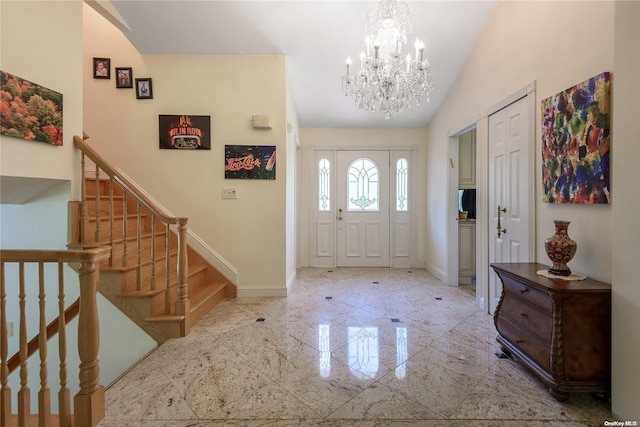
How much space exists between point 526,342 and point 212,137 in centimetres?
371

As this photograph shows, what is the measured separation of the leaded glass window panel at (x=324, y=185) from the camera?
538 centimetres

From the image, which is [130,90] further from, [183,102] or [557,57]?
[557,57]

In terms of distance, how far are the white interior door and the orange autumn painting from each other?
3880 mm

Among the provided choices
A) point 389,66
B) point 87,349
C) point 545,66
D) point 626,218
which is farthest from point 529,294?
point 87,349

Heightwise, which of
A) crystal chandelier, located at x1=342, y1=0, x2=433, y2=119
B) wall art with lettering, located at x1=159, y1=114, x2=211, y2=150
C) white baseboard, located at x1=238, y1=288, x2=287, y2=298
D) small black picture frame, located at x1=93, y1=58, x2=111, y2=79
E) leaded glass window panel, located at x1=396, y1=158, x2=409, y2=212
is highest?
small black picture frame, located at x1=93, y1=58, x2=111, y2=79

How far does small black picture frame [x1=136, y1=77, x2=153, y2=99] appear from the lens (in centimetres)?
363

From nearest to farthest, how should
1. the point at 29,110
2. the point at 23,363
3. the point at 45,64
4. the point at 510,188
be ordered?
the point at 23,363 < the point at 29,110 < the point at 45,64 < the point at 510,188

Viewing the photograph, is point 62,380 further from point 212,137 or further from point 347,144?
point 347,144

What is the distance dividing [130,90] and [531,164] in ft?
14.7

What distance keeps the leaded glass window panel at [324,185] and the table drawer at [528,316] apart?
11.4ft

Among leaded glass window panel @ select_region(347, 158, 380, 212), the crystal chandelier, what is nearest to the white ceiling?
the crystal chandelier

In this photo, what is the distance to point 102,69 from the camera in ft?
12.0

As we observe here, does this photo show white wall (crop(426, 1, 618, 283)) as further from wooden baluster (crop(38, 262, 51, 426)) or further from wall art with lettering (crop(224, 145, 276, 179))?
wooden baluster (crop(38, 262, 51, 426))

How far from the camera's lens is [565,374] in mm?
1681
